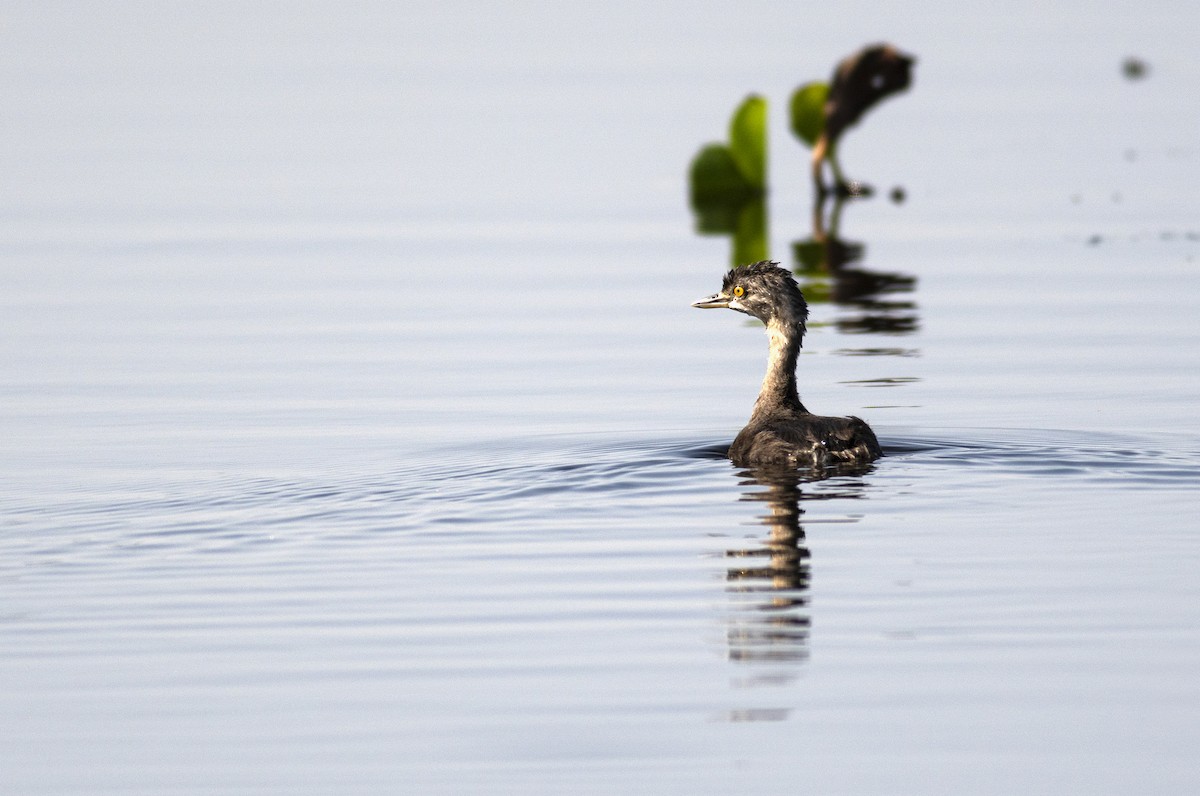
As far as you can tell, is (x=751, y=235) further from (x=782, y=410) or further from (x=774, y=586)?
(x=774, y=586)

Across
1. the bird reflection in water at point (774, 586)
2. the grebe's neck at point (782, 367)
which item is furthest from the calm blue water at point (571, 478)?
the grebe's neck at point (782, 367)

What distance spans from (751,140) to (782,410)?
16.0 m

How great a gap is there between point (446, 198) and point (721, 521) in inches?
748

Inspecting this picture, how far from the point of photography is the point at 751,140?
102 ft

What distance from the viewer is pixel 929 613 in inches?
421

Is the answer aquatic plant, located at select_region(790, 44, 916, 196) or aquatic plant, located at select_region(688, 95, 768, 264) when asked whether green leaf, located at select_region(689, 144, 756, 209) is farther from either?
aquatic plant, located at select_region(790, 44, 916, 196)

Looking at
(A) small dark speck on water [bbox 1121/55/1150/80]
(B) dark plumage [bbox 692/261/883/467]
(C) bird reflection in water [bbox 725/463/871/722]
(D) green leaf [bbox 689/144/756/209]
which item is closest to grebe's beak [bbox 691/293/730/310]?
(B) dark plumage [bbox 692/261/883/467]

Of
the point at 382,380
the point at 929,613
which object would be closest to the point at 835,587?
the point at 929,613

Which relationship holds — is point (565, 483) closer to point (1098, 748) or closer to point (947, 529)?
point (947, 529)

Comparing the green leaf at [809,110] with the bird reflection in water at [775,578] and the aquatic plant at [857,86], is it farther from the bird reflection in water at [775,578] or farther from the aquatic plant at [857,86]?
the bird reflection in water at [775,578]

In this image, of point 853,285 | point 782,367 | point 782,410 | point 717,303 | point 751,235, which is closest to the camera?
point 782,410

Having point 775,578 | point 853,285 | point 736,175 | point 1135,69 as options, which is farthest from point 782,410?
point 1135,69

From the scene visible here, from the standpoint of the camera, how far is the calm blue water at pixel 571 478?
29.6 feet

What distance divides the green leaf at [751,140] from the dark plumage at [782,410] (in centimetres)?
1334
